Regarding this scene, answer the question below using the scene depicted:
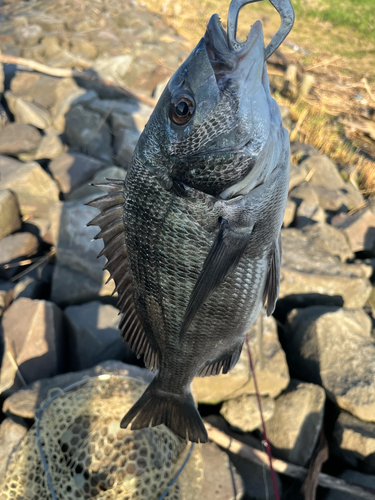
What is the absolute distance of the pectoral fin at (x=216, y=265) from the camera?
4.35 ft

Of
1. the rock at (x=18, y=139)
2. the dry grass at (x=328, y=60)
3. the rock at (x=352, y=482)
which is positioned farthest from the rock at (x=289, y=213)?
the rock at (x=18, y=139)

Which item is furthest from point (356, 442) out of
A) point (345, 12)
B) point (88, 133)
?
point (345, 12)

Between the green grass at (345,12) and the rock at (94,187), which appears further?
the green grass at (345,12)

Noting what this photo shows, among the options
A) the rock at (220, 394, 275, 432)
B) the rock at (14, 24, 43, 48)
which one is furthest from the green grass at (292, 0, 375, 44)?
the rock at (220, 394, 275, 432)

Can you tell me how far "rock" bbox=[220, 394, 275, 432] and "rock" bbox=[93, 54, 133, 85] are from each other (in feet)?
25.1

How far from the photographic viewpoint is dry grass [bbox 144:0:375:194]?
A: 24.0ft

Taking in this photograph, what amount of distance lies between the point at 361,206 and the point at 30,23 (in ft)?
37.4

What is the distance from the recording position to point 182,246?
56.9 inches

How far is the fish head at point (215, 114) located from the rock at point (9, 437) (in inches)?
87.5

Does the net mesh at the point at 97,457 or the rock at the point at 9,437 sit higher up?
the net mesh at the point at 97,457

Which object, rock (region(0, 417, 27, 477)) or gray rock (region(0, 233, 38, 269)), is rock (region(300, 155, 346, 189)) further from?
rock (region(0, 417, 27, 477))

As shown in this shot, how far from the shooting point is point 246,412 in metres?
2.85

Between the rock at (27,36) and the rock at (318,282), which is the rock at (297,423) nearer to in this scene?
the rock at (318,282)

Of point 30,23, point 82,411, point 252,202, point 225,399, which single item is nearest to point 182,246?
point 252,202
